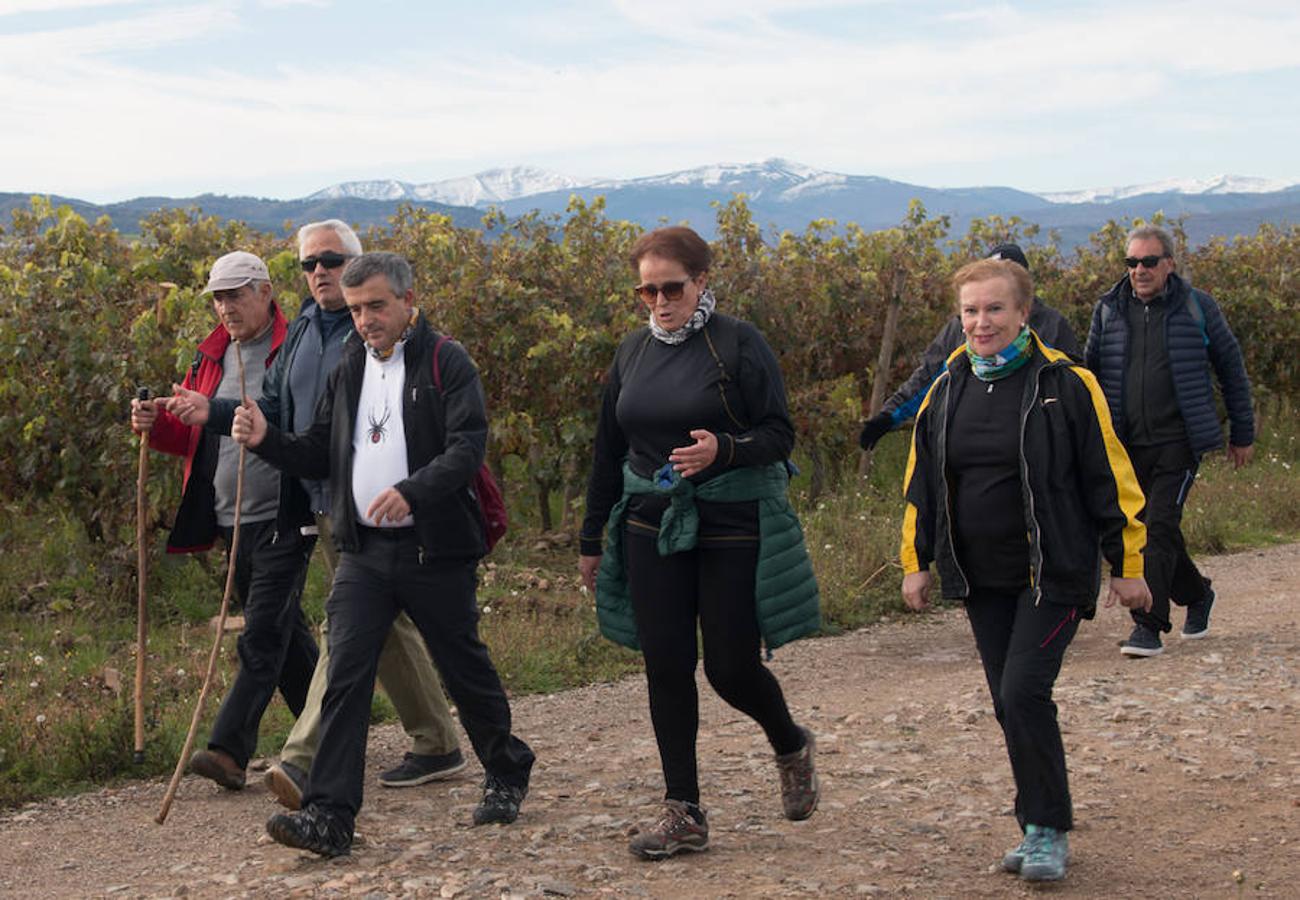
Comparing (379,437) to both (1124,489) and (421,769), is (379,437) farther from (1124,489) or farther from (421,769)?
(1124,489)

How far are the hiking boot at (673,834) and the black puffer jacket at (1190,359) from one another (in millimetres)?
4018

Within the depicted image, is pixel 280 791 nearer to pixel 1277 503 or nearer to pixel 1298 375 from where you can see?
pixel 1277 503

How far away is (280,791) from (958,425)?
99.6 inches

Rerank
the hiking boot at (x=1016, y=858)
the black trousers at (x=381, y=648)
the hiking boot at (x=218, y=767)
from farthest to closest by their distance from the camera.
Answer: the hiking boot at (x=218, y=767) < the black trousers at (x=381, y=648) < the hiking boot at (x=1016, y=858)

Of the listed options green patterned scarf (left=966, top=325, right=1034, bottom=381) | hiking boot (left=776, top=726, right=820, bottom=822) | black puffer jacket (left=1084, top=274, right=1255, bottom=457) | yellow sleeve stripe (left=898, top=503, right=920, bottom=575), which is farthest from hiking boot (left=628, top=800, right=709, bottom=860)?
black puffer jacket (left=1084, top=274, right=1255, bottom=457)

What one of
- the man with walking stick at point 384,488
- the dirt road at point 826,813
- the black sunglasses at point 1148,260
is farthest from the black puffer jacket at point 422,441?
the black sunglasses at point 1148,260

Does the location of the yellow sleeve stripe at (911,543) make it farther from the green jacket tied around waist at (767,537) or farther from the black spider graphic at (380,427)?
the black spider graphic at (380,427)

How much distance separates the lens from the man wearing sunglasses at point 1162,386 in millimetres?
8156

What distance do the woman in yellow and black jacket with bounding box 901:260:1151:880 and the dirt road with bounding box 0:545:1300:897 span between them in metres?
0.44

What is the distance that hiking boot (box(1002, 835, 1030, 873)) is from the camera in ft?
15.9

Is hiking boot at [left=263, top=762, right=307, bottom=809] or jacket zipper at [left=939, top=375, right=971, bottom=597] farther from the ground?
jacket zipper at [left=939, top=375, right=971, bottom=597]

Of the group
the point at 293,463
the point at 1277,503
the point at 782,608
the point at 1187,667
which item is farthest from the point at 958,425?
the point at 1277,503

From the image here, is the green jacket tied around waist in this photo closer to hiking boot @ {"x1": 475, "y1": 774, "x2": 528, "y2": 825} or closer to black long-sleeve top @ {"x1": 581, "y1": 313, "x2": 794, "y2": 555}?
black long-sleeve top @ {"x1": 581, "y1": 313, "x2": 794, "y2": 555}

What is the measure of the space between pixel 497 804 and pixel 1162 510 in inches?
166
